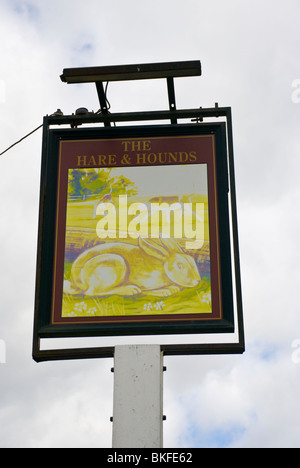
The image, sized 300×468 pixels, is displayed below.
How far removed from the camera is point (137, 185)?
11023 millimetres

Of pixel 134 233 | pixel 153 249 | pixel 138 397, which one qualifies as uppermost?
pixel 134 233

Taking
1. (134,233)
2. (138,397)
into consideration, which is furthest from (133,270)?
(138,397)

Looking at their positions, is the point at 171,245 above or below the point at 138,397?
above

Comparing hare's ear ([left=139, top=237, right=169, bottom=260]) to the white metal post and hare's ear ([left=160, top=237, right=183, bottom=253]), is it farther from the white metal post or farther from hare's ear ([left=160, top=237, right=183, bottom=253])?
the white metal post

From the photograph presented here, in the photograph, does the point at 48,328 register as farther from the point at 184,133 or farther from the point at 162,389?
the point at 184,133

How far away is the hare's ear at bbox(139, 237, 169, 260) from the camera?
10.6 metres

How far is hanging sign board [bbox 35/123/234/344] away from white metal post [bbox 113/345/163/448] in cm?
29

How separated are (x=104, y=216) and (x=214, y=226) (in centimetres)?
129

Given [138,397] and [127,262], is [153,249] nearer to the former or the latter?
[127,262]

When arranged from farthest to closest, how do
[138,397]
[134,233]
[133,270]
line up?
[134,233] → [133,270] → [138,397]

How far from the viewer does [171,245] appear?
1064 cm

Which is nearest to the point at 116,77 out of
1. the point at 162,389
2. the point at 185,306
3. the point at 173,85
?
the point at 173,85

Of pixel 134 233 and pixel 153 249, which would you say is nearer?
pixel 153 249

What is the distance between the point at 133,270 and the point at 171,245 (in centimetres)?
52
